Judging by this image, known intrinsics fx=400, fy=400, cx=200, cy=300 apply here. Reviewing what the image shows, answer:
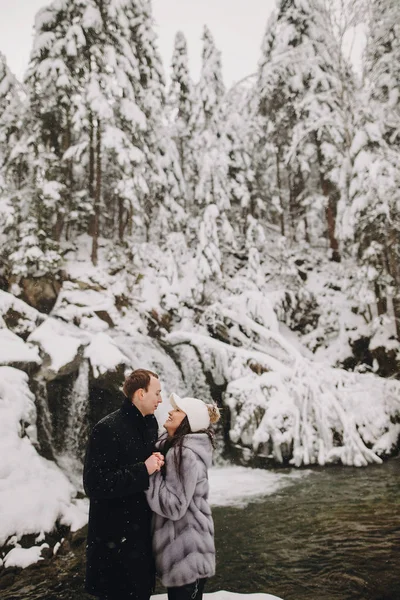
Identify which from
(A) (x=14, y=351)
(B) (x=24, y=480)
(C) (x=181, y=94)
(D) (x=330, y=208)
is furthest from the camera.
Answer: (C) (x=181, y=94)

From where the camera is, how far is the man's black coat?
7.79ft

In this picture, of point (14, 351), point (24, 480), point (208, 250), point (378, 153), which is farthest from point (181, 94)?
point (24, 480)

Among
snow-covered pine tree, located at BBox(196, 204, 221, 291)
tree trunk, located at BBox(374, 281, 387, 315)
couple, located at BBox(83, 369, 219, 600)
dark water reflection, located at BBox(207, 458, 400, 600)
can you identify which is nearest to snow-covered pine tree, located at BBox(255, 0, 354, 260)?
snow-covered pine tree, located at BBox(196, 204, 221, 291)

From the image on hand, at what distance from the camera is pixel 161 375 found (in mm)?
12578

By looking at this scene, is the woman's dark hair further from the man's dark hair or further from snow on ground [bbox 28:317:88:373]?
snow on ground [bbox 28:317:88:373]

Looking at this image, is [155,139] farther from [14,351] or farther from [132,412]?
[132,412]

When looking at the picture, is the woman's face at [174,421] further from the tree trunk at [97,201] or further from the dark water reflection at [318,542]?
the tree trunk at [97,201]

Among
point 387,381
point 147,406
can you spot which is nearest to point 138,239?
point 387,381

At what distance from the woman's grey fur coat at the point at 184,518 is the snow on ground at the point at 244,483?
630 cm

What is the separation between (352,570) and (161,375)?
8063 mm

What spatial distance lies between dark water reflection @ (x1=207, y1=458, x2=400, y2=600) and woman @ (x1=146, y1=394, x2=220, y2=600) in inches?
124

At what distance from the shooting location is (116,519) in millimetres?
2430

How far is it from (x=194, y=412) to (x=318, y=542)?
5.09 m

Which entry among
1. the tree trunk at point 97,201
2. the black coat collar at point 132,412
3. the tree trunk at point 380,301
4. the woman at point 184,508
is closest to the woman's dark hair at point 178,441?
the woman at point 184,508
